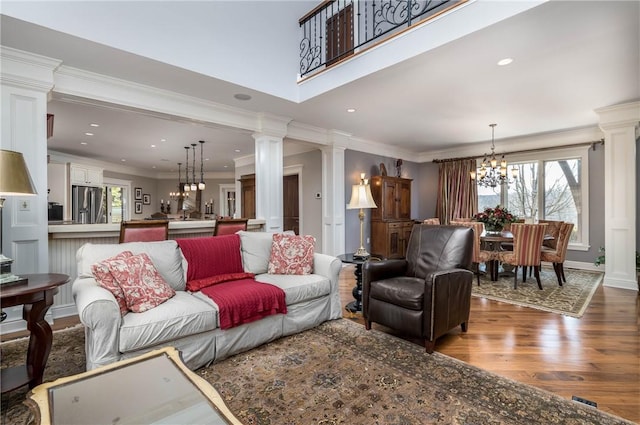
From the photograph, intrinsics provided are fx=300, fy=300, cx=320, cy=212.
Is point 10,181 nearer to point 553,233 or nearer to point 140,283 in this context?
point 140,283

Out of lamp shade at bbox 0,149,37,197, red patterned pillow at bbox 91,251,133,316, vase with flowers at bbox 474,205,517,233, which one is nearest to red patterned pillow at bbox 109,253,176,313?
red patterned pillow at bbox 91,251,133,316

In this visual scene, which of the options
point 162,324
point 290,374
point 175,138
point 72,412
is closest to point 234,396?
point 290,374

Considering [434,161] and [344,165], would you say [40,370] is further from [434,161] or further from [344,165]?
[434,161]

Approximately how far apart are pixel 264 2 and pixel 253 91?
1.17 meters

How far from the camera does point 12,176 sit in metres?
1.91

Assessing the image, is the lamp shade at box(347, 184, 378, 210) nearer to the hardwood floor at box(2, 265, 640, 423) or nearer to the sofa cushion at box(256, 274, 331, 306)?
the sofa cushion at box(256, 274, 331, 306)

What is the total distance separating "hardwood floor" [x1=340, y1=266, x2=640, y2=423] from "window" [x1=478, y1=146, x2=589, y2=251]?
2656 millimetres

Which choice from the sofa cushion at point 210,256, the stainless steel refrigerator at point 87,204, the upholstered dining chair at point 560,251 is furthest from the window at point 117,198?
the upholstered dining chair at point 560,251

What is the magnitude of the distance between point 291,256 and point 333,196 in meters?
2.78

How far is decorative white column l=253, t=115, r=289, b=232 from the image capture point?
4.65 meters

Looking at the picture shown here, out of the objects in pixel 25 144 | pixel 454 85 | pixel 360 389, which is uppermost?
→ pixel 454 85

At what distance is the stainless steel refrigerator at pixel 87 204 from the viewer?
7.24 metres

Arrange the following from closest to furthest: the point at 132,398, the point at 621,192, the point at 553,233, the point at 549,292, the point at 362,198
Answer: the point at 132,398
the point at 362,198
the point at 549,292
the point at 621,192
the point at 553,233

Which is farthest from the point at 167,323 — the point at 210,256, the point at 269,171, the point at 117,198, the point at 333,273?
the point at 117,198
